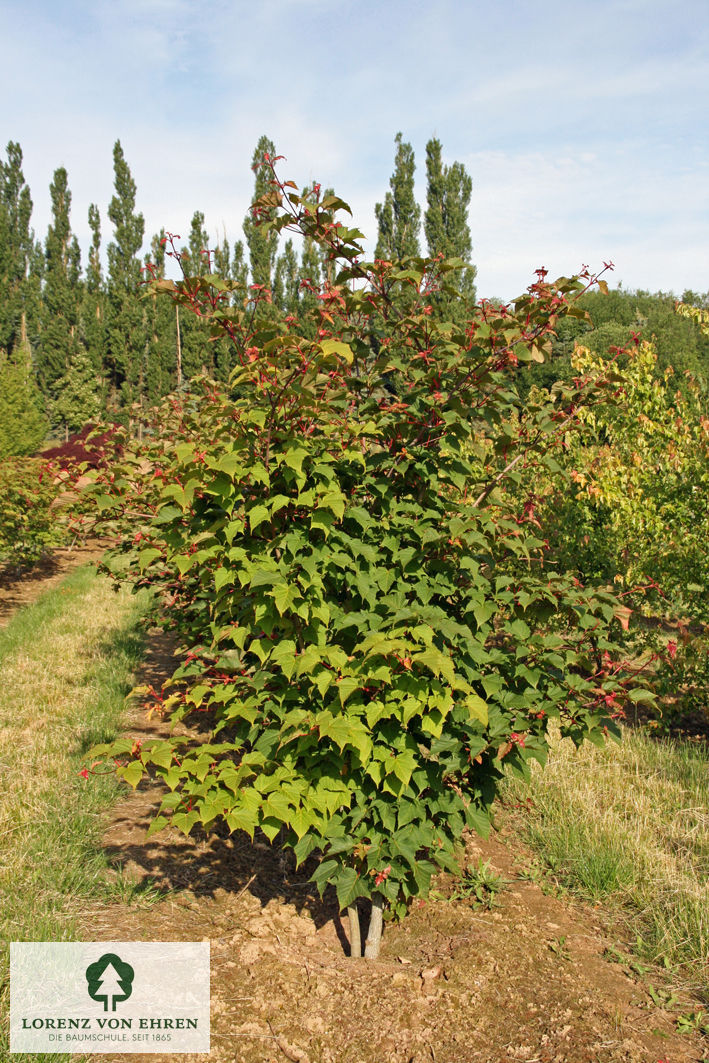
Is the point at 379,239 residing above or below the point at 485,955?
above

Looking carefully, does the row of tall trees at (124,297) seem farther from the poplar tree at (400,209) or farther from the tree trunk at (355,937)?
the tree trunk at (355,937)

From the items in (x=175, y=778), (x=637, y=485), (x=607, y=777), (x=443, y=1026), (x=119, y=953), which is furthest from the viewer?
(x=637, y=485)

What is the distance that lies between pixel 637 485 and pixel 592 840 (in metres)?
3.41

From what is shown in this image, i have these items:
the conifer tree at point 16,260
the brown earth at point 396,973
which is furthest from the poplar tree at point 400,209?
the brown earth at point 396,973

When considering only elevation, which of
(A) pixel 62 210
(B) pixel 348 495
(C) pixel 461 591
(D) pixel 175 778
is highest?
(A) pixel 62 210

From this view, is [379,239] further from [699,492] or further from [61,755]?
[61,755]

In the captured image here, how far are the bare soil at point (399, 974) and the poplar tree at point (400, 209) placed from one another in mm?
31100

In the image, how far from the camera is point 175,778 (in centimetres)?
218

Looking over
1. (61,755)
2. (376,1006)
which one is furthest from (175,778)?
(61,755)

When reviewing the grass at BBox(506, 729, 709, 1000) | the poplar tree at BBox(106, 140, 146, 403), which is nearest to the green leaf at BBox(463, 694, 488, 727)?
the grass at BBox(506, 729, 709, 1000)

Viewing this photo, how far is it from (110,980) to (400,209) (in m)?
33.5

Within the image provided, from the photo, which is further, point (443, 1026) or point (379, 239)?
point (379, 239)
